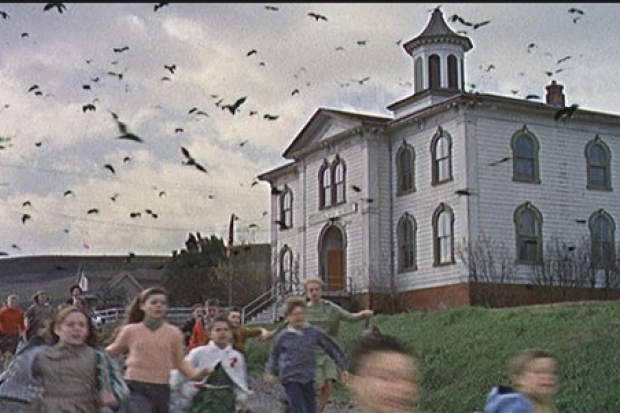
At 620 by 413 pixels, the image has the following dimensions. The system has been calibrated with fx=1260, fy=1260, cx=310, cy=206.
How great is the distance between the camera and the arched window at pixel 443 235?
150ft

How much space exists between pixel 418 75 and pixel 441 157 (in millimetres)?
6366

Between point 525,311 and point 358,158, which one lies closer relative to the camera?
point 525,311

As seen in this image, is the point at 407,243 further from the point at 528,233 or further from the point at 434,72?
the point at 434,72

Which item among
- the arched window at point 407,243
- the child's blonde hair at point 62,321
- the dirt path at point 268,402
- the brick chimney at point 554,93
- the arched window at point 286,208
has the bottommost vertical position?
the dirt path at point 268,402

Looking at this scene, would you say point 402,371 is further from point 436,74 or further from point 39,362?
point 436,74

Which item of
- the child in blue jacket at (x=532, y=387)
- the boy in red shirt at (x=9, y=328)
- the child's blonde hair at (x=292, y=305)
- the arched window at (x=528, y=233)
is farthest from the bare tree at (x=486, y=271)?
the child in blue jacket at (x=532, y=387)

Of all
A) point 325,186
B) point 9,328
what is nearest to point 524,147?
point 325,186

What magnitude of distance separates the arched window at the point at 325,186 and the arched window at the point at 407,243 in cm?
419

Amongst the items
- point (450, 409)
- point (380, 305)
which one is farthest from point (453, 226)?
point (450, 409)

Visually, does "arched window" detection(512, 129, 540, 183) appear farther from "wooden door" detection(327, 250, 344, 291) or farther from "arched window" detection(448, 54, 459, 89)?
"wooden door" detection(327, 250, 344, 291)

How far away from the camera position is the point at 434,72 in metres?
51.5

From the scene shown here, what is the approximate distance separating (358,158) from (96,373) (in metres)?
39.8

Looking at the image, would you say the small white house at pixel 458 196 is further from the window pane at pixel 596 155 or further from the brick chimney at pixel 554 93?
the brick chimney at pixel 554 93

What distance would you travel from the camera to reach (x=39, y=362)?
10.4 m
